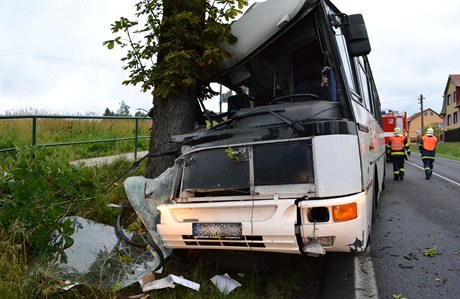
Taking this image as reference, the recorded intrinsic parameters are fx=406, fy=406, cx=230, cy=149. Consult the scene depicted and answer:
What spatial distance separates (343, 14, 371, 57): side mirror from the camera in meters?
3.92

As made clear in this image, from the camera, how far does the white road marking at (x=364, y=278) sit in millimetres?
3770

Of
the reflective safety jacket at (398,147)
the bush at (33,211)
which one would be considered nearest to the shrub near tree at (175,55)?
the bush at (33,211)

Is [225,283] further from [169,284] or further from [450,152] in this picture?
[450,152]

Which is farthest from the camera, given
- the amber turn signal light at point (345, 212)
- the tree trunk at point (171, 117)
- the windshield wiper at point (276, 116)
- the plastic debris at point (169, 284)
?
the tree trunk at point (171, 117)

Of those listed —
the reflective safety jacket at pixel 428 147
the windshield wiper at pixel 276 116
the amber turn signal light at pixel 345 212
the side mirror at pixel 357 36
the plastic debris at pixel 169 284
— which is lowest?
the plastic debris at pixel 169 284

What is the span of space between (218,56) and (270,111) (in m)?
1.65

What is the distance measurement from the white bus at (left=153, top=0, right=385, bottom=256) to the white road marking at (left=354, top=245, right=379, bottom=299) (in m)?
0.74

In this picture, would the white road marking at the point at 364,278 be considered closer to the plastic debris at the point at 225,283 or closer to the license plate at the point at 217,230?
the plastic debris at the point at 225,283

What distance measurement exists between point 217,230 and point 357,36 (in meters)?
2.29

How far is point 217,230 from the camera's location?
3332 mm

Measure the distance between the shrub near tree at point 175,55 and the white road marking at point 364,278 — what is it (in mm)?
2773

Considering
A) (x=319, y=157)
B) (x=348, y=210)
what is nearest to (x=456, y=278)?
(x=348, y=210)

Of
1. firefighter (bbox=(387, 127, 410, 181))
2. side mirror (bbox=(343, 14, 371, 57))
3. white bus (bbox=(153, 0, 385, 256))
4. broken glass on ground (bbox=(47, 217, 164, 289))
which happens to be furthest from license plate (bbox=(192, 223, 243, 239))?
firefighter (bbox=(387, 127, 410, 181))

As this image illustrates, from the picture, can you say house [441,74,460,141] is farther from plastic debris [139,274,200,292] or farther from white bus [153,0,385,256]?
plastic debris [139,274,200,292]
